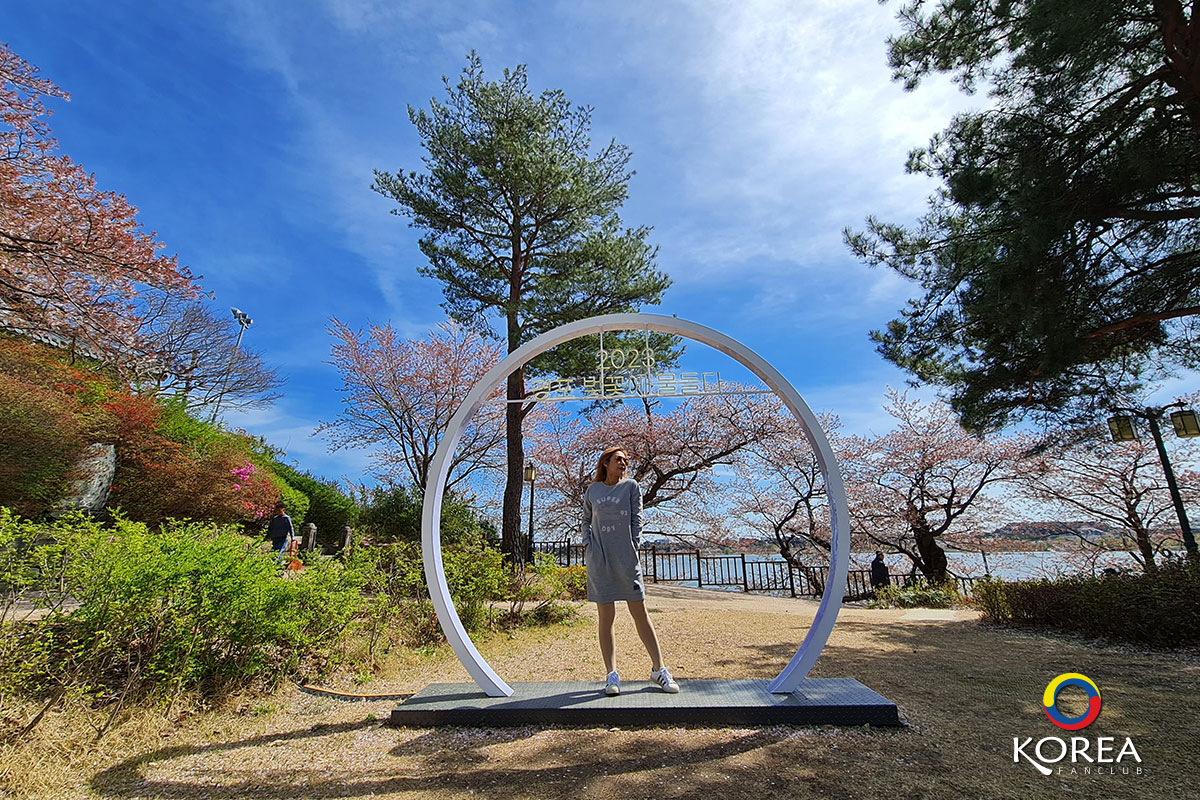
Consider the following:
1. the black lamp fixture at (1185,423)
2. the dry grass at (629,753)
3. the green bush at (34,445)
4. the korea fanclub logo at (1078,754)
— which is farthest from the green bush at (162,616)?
the black lamp fixture at (1185,423)

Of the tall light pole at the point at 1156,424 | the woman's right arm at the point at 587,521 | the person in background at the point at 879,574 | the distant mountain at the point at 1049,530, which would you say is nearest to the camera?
the woman's right arm at the point at 587,521

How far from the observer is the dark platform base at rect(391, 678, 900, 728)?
288cm

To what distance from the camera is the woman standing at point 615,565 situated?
10.5ft

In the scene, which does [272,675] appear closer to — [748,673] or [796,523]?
[748,673]

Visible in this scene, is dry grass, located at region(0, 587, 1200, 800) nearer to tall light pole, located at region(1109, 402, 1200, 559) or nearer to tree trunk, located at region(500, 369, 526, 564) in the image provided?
tall light pole, located at region(1109, 402, 1200, 559)

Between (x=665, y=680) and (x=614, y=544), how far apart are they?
864mm

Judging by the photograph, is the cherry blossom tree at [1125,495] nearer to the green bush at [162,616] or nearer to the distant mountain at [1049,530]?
the distant mountain at [1049,530]

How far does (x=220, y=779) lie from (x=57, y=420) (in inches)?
284

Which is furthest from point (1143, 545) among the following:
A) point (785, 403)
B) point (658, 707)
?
point (658, 707)

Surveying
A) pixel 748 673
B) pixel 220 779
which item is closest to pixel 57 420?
pixel 220 779

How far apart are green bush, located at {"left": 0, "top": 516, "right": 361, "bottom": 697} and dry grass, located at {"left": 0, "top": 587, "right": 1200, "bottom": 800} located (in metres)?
0.24

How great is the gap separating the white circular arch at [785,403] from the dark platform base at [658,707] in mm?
185

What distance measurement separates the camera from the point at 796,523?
13750 millimetres

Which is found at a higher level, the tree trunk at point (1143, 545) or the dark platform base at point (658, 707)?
the tree trunk at point (1143, 545)
